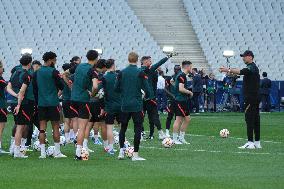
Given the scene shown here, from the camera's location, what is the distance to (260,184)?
13.6 meters

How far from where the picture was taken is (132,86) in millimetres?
17703

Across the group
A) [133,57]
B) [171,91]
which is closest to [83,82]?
[133,57]

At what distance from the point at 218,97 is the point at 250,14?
12866 millimetres

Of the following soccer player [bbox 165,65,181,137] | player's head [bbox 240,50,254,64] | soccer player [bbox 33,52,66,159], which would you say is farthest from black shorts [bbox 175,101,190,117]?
soccer player [bbox 33,52,66,159]

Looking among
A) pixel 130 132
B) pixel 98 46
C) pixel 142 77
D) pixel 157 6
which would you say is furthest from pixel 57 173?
pixel 157 6

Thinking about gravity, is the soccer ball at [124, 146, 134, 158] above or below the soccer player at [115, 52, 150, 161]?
below

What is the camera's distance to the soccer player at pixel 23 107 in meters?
18.7

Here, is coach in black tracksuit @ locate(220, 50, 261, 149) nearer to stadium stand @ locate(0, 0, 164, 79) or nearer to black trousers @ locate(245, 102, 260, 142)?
black trousers @ locate(245, 102, 260, 142)

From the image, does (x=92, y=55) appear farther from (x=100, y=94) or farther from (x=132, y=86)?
(x=132, y=86)

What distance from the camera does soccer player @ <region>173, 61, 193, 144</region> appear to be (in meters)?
22.8

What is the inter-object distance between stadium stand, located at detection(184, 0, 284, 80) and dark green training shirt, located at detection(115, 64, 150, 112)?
36.1 m

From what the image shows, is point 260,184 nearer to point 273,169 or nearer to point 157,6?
point 273,169

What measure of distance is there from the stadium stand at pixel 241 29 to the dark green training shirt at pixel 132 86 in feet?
118

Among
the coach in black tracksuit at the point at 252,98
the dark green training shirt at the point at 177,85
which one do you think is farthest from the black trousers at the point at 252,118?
the dark green training shirt at the point at 177,85
